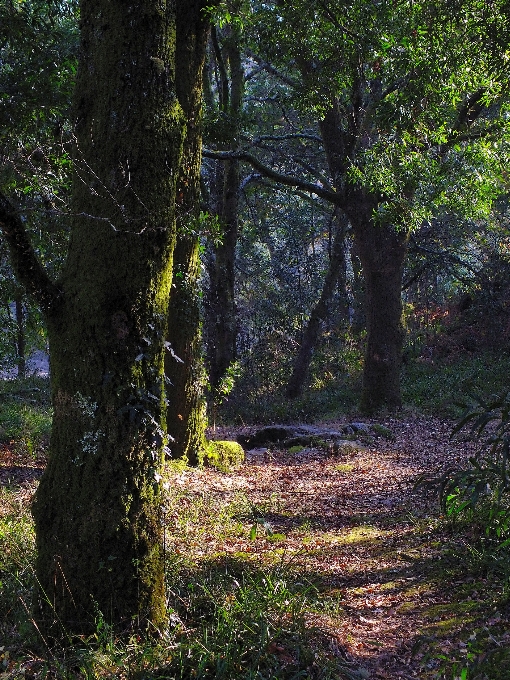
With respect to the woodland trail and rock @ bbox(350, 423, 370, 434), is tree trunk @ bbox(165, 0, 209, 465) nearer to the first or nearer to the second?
the woodland trail

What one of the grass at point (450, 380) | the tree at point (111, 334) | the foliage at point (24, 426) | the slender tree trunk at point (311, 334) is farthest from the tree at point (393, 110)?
the foliage at point (24, 426)

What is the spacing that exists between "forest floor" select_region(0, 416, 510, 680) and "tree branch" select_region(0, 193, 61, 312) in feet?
7.80

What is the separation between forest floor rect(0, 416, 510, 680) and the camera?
3.89 meters

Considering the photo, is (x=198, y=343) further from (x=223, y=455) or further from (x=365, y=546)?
(x=365, y=546)

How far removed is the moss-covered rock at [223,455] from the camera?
8742mm

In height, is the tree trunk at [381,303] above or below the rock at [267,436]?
above

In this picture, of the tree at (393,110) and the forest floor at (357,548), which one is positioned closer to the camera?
the forest floor at (357,548)

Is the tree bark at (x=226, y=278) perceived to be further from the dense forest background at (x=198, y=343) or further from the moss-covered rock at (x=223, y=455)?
the moss-covered rock at (x=223, y=455)

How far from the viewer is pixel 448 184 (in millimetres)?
11195

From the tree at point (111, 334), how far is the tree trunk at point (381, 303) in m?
9.99

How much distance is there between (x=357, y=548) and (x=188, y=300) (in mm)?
3875

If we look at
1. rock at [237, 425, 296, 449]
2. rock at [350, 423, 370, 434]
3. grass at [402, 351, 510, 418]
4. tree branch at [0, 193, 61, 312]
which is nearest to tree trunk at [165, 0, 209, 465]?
rock at [237, 425, 296, 449]

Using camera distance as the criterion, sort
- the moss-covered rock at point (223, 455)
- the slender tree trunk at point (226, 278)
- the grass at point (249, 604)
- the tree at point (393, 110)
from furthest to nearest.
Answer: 1. the slender tree trunk at point (226, 278)
2. the moss-covered rock at point (223, 455)
3. the tree at point (393, 110)
4. the grass at point (249, 604)

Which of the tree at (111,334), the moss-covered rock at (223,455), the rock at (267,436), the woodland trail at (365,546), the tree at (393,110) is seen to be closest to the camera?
the tree at (111,334)
